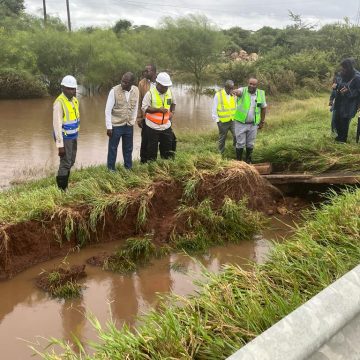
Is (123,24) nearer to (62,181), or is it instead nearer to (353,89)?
(353,89)

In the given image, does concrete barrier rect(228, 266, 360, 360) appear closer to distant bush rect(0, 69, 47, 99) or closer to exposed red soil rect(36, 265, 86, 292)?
exposed red soil rect(36, 265, 86, 292)

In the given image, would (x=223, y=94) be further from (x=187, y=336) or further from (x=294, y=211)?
(x=187, y=336)

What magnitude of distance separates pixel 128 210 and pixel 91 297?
4.71 ft

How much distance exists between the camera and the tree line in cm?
2376

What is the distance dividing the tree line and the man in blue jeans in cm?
1697

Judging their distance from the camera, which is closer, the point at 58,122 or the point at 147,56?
the point at 58,122

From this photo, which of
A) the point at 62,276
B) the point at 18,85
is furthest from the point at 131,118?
the point at 18,85

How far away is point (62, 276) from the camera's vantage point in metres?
4.46

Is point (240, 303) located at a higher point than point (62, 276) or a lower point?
higher

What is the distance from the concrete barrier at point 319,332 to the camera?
155 cm

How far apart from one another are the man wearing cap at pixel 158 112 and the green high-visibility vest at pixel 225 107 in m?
1.58

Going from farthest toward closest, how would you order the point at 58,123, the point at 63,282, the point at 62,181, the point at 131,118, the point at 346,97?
the point at 346,97
the point at 131,118
the point at 62,181
the point at 58,123
the point at 63,282

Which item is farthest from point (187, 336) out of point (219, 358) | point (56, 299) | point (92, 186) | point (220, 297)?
Answer: point (92, 186)

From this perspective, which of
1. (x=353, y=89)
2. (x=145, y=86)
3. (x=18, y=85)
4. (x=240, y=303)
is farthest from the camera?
(x=18, y=85)
